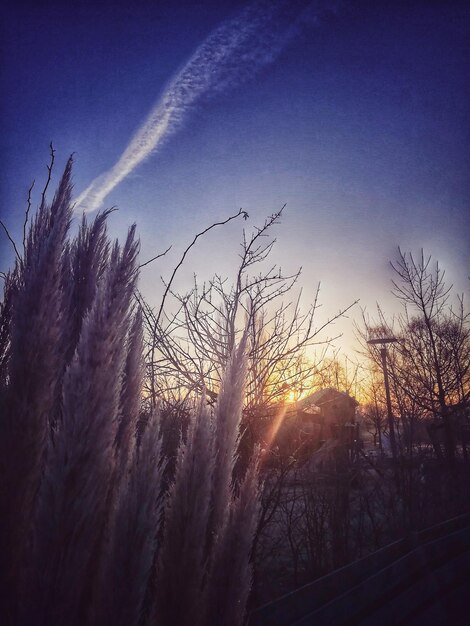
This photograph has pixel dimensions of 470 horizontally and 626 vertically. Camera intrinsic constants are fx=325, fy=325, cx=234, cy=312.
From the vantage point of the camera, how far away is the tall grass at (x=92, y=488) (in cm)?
75

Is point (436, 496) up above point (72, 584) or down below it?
below

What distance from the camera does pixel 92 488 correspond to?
2.62ft

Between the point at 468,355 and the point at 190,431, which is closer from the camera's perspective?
the point at 190,431

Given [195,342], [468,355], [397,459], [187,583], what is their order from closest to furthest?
1. [187,583]
2. [195,342]
3. [397,459]
4. [468,355]

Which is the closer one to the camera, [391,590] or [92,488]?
[92,488]

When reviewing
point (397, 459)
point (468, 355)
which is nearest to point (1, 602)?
point (397, 459)

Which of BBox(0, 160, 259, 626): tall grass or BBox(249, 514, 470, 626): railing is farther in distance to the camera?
BBox(249, 514, 470, 626): railing

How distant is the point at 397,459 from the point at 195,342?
483 cm

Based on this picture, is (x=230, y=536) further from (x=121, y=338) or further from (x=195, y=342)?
(x=195, y=342)

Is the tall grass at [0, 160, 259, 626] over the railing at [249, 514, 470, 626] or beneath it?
over

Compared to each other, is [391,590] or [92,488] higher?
[92,488]

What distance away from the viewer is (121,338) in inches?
38.9

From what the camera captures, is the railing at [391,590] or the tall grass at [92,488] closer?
the tall grass at [92,488]

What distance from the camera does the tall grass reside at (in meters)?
0.75
